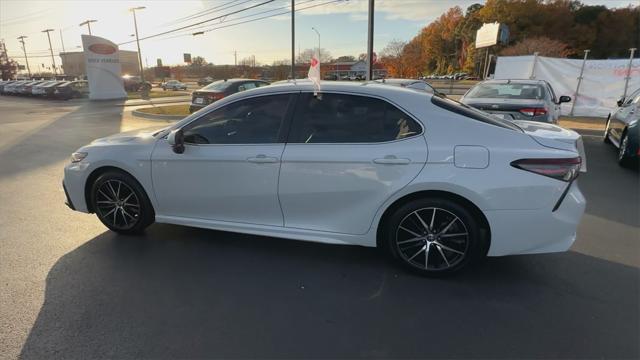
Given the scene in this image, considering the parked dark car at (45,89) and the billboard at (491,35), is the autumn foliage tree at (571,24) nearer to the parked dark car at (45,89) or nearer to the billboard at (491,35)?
the billboard at (491,35)

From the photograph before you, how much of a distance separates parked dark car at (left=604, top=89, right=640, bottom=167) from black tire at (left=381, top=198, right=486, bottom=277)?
17.4 ft

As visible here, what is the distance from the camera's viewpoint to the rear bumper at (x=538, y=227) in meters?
2.96

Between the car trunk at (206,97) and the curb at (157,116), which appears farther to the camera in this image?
the curb at (157,116)

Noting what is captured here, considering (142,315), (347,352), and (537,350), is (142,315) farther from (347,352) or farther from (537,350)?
(537,350)

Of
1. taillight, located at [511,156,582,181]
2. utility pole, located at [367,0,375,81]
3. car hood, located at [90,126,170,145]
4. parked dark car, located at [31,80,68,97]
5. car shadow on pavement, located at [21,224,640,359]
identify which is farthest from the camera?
parked dark car, located at [31,80,68,97]

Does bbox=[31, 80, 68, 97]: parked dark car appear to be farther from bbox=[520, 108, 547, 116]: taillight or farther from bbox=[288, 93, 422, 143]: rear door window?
bbox=[288, 93, 422, 143]: rear door window

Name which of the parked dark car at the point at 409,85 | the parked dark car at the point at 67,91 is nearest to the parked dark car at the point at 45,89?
the parked dark car at the point at 67,91

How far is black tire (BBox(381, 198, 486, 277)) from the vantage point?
310 cm

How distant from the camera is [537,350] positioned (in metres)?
2.44

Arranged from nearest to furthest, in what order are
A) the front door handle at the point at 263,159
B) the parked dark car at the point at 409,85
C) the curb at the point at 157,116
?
the front door handle at the point at 263,159 → the parked dark car at the point at 409,85 → the curb at the point at 157,116

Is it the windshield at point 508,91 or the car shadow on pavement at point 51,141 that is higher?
the windshield at point 508,91

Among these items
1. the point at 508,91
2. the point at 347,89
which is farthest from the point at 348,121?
A: the point at 508,91

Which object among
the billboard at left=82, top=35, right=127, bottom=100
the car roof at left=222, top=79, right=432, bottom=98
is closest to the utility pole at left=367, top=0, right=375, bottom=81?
the car roof at left=222, top=79, right=432, bottom=98

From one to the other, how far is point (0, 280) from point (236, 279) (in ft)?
6.67
